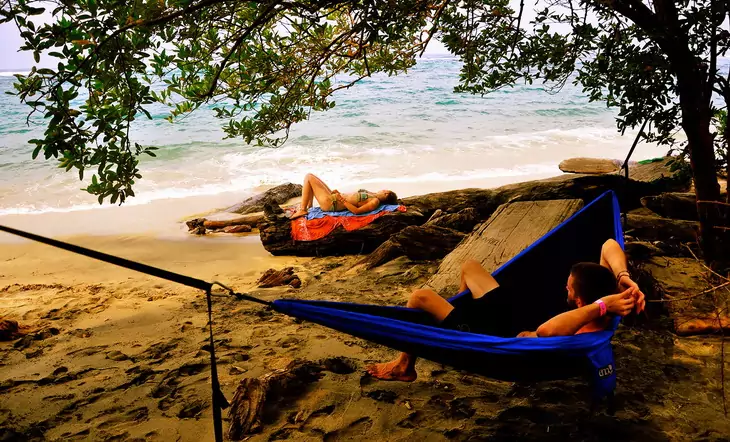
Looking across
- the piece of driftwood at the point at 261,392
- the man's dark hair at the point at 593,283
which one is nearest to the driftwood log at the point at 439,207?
the piece of driftwood at the point at 261,392

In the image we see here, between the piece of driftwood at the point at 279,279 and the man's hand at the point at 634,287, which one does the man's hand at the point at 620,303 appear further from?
the piece of driftwood at the point at 279,279

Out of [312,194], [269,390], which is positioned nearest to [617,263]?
[269,390]

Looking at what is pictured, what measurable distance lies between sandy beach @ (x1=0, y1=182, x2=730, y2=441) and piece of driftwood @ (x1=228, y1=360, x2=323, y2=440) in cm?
5

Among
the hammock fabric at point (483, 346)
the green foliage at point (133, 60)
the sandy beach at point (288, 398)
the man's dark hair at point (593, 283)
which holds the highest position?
the green foliage at point (133, 60)

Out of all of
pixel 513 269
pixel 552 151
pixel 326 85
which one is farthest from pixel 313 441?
pixel 552 151

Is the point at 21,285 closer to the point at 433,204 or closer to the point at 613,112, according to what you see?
the point at 433,204

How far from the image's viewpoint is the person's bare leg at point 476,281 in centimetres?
254

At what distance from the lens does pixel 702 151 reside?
327cm

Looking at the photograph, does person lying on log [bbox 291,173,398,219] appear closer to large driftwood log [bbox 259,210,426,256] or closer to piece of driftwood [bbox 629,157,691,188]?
large driftwood log [bbox 259,210,426,256]

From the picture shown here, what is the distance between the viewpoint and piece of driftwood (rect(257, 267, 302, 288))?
4.41 meters

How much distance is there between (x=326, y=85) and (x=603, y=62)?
5.84ft

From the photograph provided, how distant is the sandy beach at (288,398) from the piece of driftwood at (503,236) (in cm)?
52

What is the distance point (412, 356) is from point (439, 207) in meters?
3.24

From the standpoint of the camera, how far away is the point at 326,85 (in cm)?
381
